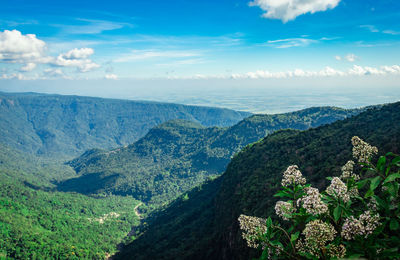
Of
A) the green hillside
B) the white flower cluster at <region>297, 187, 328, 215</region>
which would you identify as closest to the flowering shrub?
the white flower cluster at <region>297, 187, 328, 215</region>

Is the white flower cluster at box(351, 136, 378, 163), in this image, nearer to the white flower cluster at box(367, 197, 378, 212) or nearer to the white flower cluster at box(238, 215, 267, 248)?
the white flower cluster at box(367, 197, 378, 212)

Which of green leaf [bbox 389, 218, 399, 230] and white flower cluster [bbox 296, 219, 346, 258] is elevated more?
green leaf [bbox 389, 218, 399, 230]

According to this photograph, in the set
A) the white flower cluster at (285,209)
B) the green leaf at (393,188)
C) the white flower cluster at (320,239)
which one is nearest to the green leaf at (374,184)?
the green leaf at (393,188)

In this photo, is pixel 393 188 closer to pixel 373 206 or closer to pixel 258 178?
pixel 373 206

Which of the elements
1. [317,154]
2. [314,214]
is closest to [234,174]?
[317,154]

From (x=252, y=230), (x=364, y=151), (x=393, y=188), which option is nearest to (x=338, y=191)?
(x=393, y=188)

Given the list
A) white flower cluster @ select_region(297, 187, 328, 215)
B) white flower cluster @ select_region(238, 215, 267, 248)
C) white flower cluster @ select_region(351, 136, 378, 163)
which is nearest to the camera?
white flower cluster @ select_region(297, 187, 328, 215)

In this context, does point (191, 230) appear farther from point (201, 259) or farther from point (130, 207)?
point (130, 207)
